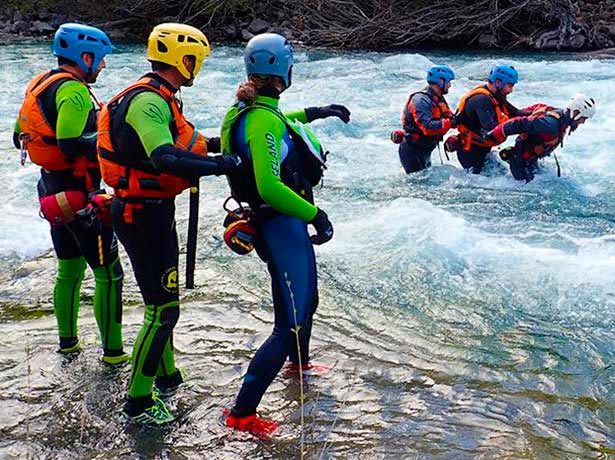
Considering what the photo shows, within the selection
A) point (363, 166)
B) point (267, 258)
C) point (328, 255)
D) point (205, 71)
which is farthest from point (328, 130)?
point (267, 258)

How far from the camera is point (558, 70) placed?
13.6 metres

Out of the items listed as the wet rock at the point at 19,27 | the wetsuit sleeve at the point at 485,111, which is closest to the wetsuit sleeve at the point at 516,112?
the wetsuit sleeve at the point at 485,111

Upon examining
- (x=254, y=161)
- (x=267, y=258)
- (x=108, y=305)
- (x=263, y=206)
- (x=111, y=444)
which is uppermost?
(x=254, y=161)

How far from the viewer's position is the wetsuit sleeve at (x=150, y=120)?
299 centimetres

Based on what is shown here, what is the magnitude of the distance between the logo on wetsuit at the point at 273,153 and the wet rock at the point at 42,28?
2039 cm

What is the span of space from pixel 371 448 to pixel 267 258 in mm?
965

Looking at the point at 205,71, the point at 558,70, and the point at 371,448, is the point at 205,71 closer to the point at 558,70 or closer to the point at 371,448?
the point at 558,70

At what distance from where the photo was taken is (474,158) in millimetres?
7875

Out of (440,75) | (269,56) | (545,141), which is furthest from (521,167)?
(269,56)

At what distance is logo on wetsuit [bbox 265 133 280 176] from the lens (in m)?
3.13

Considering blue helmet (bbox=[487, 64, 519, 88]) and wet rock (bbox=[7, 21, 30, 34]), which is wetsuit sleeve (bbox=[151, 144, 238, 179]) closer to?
blue helmet (bbox=[487, 64, 519, 88])

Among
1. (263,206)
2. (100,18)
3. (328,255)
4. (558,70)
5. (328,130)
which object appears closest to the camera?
(263,206)

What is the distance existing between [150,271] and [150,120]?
2.29 feet

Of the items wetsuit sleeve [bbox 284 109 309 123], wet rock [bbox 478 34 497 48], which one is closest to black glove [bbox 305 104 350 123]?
wetsuit sleeve [bbox 284 109 309 123]
